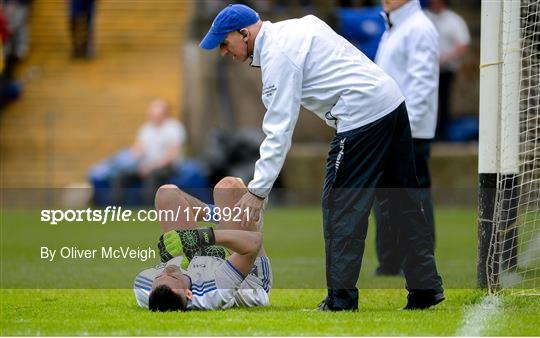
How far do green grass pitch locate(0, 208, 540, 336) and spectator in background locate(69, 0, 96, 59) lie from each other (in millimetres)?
10893

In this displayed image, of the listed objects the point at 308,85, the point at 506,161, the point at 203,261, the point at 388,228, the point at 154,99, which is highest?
the point at 308,85

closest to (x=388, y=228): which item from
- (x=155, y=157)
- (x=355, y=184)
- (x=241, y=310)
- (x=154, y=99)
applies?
(x=355, y=184)

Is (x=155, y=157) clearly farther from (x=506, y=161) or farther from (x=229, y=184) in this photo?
(x=229, y=184)

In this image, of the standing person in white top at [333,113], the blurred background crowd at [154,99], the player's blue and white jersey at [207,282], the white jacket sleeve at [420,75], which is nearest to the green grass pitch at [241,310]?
the player's blue and white jersey at [207,282]

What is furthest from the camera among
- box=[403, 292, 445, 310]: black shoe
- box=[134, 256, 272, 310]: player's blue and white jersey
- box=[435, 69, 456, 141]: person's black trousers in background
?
box=[435, 69, 456, 141]: person's black trousers in background

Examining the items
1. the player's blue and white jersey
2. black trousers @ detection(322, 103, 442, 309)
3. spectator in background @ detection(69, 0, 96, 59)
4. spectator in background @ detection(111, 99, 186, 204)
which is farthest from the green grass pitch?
spectator in background @ detection(69, 0, 96, 59)

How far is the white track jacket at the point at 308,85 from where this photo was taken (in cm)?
925

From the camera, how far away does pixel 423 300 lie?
9.91 m

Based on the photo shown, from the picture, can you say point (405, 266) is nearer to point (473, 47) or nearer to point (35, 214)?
point (35, 214)

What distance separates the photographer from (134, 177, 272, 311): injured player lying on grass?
30.8 ft

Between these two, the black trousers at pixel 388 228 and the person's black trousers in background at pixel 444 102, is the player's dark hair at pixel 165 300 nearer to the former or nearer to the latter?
the black trousers at pixel 388 228

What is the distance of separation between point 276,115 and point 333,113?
0.57m

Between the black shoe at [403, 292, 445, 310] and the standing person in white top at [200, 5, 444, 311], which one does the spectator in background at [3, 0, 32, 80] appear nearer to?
the standing person in white top at [200, 5, 444, 311]

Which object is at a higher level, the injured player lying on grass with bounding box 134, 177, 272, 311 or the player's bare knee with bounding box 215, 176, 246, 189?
the player's bare knee with bounding box 215, 176, 246, 189
